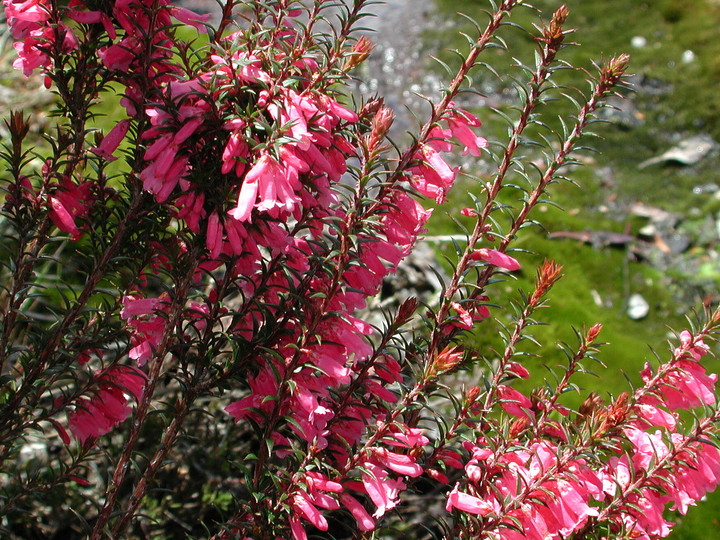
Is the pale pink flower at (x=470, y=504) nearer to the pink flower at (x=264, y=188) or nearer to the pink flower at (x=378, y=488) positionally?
the pink flower at (x=378, y=488)

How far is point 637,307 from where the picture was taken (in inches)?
221

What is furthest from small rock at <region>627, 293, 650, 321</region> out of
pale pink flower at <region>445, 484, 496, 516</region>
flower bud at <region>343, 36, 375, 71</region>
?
flower bud at <region>343, 36, 375, 71</region>

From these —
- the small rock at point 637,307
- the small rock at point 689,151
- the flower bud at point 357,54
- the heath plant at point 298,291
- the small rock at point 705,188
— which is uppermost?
the flower bud at point 357,54

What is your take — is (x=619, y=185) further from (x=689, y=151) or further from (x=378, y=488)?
(x=378, y=488)

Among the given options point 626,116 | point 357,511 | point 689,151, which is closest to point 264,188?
point 357,511

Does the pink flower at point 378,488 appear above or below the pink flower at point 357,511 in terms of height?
above

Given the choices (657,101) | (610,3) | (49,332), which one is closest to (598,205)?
(657,101)

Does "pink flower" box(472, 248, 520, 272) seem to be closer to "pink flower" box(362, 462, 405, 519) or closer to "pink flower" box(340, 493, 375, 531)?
"pink flower" box(362, 462, 405, 519)

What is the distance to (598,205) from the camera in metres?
6.80

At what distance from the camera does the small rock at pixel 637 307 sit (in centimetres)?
554

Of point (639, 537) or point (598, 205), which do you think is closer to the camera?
point (639, 537)

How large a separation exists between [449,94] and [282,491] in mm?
1155

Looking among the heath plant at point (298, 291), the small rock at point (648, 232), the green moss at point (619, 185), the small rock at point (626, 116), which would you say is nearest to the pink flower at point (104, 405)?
the heath plant at point (298, 291)

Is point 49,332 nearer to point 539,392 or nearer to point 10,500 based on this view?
point 10,500
